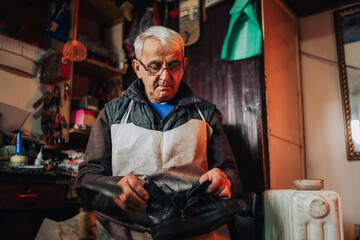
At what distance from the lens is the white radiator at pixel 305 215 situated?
1644 mm

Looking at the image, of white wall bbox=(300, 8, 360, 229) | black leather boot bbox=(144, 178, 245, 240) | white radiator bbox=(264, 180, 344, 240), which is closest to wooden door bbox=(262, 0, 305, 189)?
white wall bbox=(300, 8, 360, 229)

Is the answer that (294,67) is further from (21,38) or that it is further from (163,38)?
(21,38)

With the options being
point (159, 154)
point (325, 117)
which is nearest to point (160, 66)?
point (159, 154)

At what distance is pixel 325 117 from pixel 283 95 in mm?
578

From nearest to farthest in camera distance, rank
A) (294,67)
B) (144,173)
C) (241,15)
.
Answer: (144,173), (241,15), (294,67)

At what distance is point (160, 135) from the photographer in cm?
167

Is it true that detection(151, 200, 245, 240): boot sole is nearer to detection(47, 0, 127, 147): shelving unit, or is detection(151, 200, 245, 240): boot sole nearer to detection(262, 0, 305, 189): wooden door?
detection(262, 0, 305, 189): wooden door

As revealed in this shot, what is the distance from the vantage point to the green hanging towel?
8.04 feet

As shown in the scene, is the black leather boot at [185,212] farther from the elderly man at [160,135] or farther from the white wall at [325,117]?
the white wall at [325,117]

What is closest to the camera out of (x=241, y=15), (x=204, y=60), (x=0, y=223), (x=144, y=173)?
(x=144, y=173)

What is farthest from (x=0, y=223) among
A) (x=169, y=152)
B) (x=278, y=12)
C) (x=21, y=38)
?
(x=278, y=12)

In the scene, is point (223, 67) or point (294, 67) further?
point (294, 67)

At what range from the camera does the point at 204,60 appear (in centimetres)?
277

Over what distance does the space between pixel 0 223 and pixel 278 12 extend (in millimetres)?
2764
